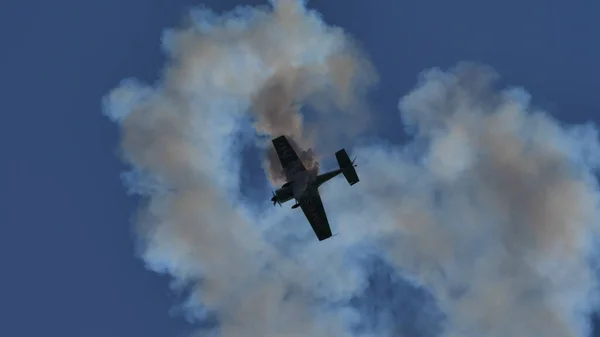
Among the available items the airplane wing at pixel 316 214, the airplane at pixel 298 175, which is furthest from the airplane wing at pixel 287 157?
the airplane wing at pixel 316 214

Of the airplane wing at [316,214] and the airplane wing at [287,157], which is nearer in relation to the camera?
the airplane wing at [287,157]

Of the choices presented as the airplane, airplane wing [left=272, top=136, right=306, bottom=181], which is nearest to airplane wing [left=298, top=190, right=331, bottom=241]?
the airplane

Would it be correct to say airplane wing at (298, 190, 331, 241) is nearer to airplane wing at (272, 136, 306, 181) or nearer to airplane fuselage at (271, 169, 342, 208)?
airplane fuselage at (271, 169, 342, 208)

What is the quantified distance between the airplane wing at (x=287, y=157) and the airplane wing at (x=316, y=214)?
446 cm

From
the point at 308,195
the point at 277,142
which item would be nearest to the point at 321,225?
the point at 308,195

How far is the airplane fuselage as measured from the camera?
138375 millimetres

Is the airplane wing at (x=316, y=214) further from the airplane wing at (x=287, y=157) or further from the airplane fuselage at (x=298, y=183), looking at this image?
the airplane wing at (x=287, y=157)

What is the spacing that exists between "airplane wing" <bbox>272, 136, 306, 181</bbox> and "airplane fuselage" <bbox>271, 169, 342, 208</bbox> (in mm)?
728

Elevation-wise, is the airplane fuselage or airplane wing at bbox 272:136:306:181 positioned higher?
airplane wing at bbox 272:136:306:181

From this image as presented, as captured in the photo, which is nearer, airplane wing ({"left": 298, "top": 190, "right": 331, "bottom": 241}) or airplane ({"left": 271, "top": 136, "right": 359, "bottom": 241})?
airplane ({"left": 271, "top": 136, "right": 359, "bottom": 241})

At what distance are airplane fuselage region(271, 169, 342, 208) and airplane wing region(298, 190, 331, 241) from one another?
2309 mm

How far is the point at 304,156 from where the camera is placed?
13838cm

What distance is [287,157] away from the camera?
454 feet

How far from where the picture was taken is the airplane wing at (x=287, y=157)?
138 m
